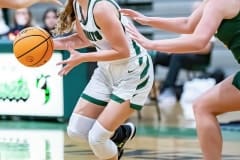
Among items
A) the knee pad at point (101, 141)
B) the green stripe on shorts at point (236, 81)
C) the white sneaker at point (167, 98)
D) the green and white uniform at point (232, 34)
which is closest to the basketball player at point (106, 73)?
the knee pad at point (101, 141)

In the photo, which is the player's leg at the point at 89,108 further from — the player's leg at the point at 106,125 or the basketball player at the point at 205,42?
the basketball player at the point at 205,42

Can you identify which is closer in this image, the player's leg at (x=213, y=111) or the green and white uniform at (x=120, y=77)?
the player's leg at (x=213, y=111)

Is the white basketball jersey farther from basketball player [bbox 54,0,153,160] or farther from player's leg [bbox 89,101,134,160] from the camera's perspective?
player's leg [bbox 89,101,134,160]

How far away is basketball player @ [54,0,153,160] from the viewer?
199 inches

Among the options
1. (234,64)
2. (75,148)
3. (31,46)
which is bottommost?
(234,64)

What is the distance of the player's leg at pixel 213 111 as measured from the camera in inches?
178

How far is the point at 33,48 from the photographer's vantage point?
5160mm

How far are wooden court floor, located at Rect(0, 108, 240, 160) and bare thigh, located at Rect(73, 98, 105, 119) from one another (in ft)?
3.43

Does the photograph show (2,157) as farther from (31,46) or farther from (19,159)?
(31,46)

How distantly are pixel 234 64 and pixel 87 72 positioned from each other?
5525 mm

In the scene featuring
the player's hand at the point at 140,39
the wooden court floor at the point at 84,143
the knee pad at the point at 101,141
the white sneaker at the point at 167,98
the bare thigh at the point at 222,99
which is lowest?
the white sneaker at the point at 167,98

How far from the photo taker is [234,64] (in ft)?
47.0

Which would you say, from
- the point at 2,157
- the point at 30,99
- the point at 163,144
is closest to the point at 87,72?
the point at 30,99

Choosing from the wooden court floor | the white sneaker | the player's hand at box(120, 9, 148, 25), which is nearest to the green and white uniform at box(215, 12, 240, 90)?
the player's hand at box(120, 9, 148, 25)
